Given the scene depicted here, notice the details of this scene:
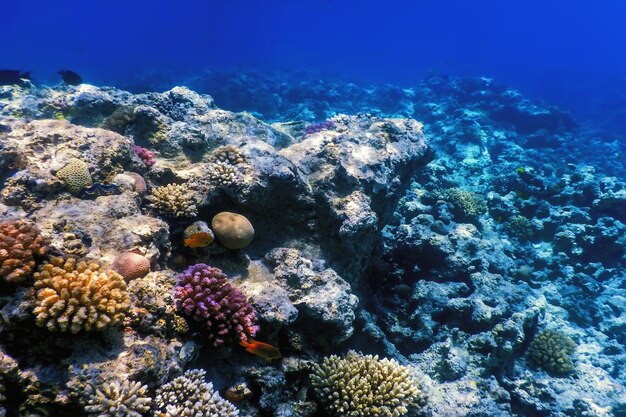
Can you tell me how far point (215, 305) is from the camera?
13.5 feet

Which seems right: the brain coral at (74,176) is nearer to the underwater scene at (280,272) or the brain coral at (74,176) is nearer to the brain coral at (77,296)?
the underwater scene at (280,272)

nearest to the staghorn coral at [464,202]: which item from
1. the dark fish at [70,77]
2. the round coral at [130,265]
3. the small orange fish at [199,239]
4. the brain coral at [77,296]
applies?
the small orange fish at [199,239]

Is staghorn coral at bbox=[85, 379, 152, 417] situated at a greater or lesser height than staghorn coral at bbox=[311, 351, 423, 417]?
lesser

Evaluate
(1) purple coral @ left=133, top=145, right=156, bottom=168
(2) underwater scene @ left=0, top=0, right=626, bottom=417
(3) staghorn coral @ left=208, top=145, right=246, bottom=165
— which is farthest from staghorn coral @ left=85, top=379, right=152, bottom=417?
(1) purple coral @ left=133, top=145, right=156, bottom=168

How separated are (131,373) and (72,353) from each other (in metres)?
0.56

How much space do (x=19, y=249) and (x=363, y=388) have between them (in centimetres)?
439

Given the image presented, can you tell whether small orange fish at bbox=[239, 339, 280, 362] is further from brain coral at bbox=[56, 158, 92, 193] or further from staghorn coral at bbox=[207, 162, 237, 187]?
brain coral at bbox=[56, 158, 92, 193]

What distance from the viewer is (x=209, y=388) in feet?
12.0

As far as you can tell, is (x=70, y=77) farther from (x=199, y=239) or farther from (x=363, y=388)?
(x=363, y=388)

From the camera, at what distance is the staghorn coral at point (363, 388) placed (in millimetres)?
4609

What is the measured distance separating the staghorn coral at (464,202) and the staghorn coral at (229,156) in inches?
310

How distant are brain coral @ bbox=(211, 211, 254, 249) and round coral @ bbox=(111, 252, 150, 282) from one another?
1.19 m

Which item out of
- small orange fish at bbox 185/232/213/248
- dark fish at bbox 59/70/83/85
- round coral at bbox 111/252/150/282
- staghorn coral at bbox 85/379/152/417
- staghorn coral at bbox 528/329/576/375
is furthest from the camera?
dark fish at bbox 59/70/83/85

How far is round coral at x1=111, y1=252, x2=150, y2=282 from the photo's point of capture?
388 cm
